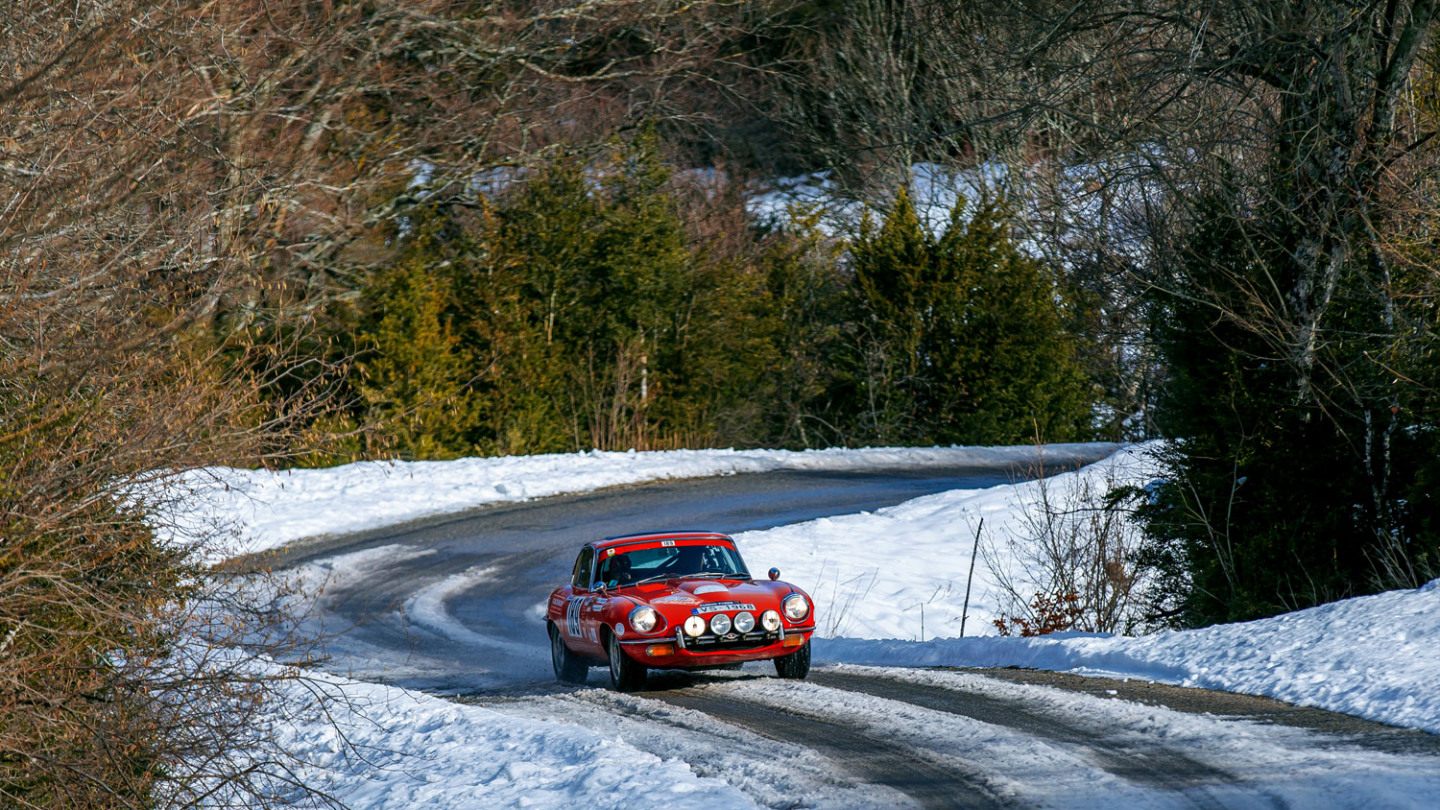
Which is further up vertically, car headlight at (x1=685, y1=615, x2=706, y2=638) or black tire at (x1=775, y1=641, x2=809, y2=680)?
car headlight at (x1=685, y1=615, x2=706, y2=638)

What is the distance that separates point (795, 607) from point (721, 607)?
2.20 feet

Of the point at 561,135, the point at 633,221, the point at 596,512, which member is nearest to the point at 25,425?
the point at 596,512

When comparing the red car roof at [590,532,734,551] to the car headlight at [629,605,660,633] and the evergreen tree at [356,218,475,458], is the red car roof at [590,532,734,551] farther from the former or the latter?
the evergreen tree at [356,218,475,458]

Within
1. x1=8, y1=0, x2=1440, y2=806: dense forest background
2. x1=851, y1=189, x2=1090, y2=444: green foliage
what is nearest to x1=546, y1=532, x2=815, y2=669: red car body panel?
x1=8, y1=0, x2=1440, y2=806: dense forest background

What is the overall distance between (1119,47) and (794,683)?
31.4 ft

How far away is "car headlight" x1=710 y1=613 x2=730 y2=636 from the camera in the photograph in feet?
40.0

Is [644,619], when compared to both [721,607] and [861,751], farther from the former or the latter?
[861,751]

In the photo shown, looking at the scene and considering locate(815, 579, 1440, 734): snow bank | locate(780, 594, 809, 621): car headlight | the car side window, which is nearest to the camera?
locate(815, 579, 1440, 734): snow bank

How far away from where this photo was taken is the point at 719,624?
12.2 meters

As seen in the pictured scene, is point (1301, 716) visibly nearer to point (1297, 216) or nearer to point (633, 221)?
point (1297, 216)

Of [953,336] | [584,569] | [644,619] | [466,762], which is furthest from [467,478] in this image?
[466,762]

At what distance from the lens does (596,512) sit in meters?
24.9

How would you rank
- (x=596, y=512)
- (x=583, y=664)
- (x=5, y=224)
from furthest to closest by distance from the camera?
(x=596, y=512) → (x=583, y=664) → (x=5, y=224)

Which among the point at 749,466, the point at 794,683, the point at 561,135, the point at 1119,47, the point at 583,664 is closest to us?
the point at 794,683
